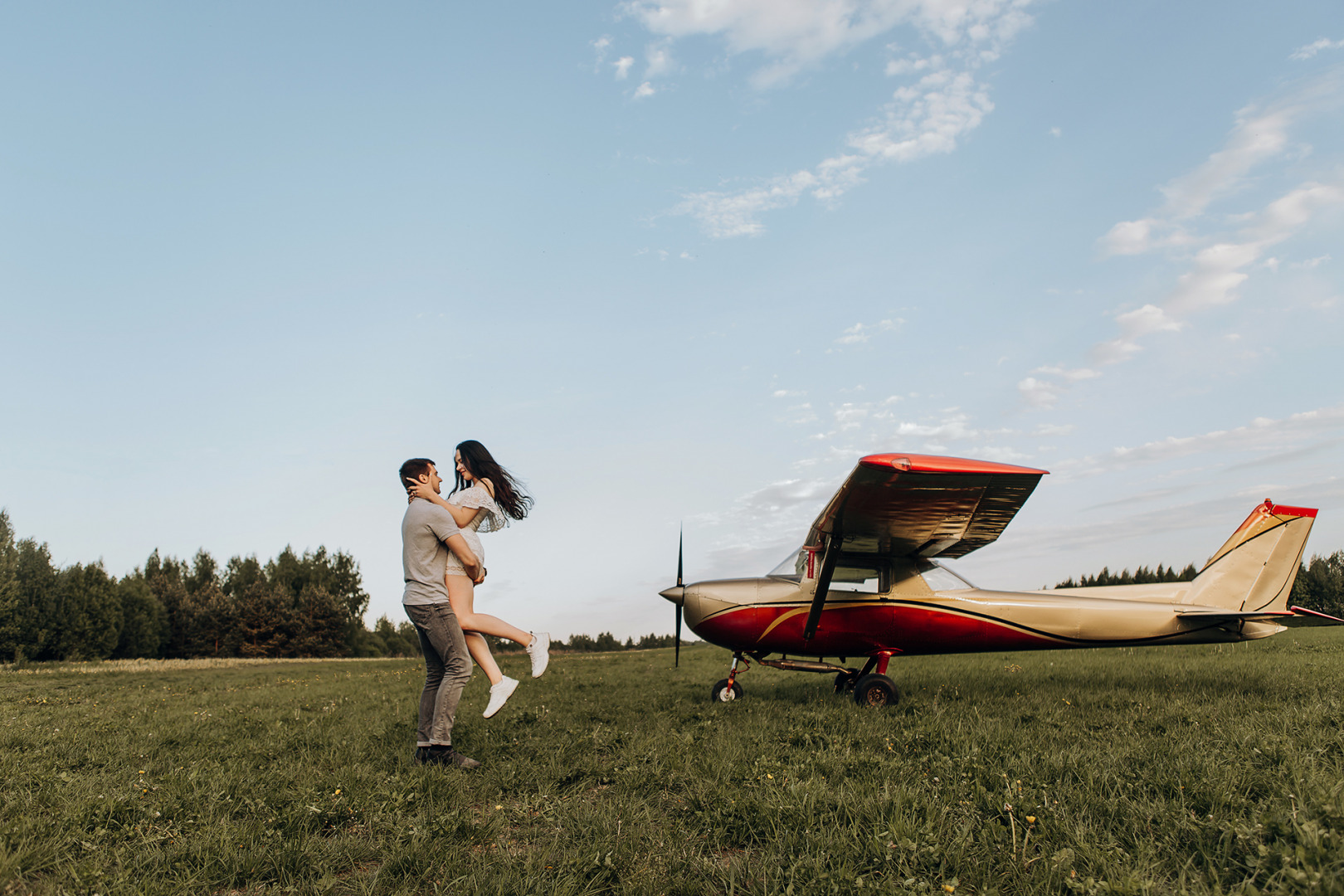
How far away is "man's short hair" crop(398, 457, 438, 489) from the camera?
209 inches

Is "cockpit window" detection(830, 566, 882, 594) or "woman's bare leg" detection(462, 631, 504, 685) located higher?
"cockpit window" detection(830, 566, 882, 594)

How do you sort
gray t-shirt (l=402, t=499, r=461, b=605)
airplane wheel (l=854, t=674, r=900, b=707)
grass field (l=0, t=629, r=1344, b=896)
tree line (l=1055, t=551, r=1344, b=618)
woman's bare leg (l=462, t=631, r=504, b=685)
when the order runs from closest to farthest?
grass field (l=0, t=629, r=1344, b=896), gray t-shirt (l=402, t=499, r=461, b=605), woman's bare leg (l=462, t=631, r=504, b=685), airplane wheel (l=854, t=674, r=900, b=707), tree line (l=1055, t=551, r=1344, b=618)

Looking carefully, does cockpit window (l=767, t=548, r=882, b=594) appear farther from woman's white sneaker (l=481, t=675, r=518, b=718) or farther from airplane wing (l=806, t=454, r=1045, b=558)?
woman's white sneaker (l=481, t=675, r=518, b=718)

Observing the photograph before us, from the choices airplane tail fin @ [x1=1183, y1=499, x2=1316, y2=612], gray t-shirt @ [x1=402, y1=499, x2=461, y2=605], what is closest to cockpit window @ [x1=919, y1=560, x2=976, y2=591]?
airplane tail fin @ [x1=1183, y1=499, x2=1316, y2=612]

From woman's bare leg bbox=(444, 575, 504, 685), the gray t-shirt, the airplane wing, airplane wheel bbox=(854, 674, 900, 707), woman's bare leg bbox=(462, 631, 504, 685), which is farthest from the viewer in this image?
airplane wheel bbox=(854, 674, 900, 707)

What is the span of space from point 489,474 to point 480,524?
446mm

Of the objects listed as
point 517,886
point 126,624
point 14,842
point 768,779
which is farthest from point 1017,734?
point 126,624

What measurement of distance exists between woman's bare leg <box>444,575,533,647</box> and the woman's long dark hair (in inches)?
28.8

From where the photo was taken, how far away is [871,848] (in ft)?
9.37

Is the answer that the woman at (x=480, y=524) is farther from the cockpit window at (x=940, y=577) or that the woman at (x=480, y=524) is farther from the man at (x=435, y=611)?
the cockpit window at (x=940, y=577)

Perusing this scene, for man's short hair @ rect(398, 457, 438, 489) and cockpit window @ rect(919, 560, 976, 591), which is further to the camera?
cockpit window @ rect(919, 560, 976, 591)

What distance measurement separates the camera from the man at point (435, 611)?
16.1ft

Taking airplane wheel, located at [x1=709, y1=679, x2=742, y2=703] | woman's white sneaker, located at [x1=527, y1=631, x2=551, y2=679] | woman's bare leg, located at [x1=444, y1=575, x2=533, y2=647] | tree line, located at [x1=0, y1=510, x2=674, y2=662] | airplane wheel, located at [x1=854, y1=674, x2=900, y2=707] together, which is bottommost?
tree line, located at [x1=0, y1=510, x2=674, y2=662]

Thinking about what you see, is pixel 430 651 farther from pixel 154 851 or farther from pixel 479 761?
pixel 154 851
